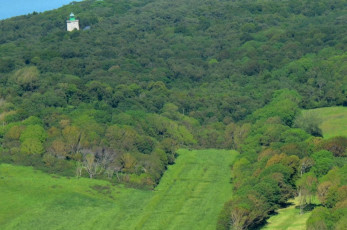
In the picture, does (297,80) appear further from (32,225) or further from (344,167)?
(32,225)

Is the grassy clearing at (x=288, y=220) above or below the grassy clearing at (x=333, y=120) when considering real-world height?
above

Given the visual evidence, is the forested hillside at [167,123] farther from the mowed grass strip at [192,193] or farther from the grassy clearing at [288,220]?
the mowed grass strip at [192,193]

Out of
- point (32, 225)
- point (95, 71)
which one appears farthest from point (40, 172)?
point (95, 71)

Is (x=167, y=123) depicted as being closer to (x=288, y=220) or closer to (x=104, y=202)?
(x=104, y=202)

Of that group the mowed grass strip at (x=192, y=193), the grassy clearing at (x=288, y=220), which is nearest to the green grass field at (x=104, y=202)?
the mowed grass strip at (x=192, y=193)

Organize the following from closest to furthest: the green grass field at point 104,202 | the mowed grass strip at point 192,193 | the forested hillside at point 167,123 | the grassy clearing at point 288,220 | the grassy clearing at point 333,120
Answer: the grassy clearing at point 288,220
the green grass field at point 104,202
the mowed grass strip at point 192,193
the forested hillside at point 167,123
the grassy clearing at point 333,120

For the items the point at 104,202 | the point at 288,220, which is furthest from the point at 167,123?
the point at 288,220

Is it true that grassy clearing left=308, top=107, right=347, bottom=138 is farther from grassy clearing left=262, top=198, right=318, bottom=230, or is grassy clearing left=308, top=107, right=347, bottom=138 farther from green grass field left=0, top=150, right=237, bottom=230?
grassy clearing left=262, top=198, right=318, bottom=230
